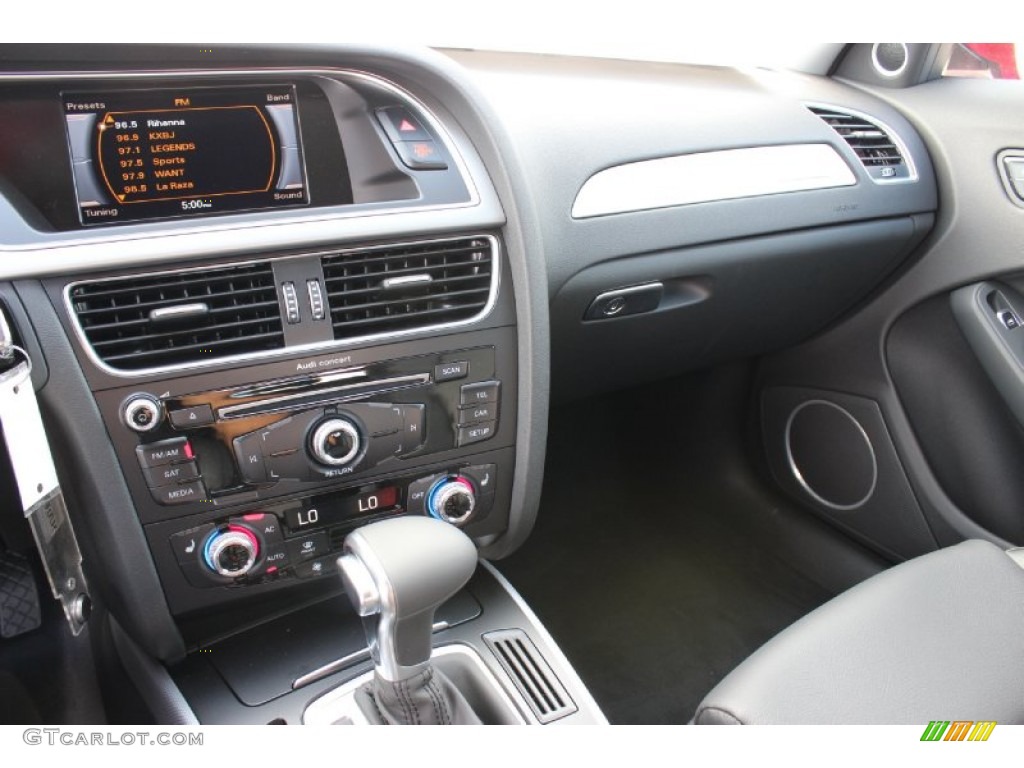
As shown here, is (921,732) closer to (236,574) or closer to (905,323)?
(236,574)

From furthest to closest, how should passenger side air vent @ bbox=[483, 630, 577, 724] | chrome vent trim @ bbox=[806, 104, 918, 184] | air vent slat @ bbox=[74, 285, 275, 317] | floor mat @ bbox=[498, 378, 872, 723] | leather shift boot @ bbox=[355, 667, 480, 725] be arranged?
floor mat @ bbox=[498, 378, 872, 723], chrome vent trim @ bbox=[806, 104, 918, 184], passenger side air vent @ bbox=[483, 630, 577, 724], leather shift boot @ bbox=[355, 667, 480, 725], air vent slat @ bbox=[74, 285, 275, 317]

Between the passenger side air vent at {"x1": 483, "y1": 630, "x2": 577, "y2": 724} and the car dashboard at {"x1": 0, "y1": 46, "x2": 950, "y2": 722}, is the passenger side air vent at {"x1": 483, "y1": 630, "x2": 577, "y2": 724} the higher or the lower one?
the lower one

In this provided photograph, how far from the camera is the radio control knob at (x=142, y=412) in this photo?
0.94 meters

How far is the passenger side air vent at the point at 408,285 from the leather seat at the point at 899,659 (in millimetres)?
556

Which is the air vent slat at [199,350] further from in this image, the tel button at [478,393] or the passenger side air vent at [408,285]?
the tel button at [478,393]

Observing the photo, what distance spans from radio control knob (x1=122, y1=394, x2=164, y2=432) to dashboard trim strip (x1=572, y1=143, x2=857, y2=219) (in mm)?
672

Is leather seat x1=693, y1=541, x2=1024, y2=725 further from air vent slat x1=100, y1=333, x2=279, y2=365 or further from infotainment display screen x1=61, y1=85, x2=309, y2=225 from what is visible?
infotainment display screen x1=61, y1=85, x2=309, y2=225

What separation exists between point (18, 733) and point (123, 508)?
11.2 inches

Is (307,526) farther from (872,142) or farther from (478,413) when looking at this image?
(872,142)

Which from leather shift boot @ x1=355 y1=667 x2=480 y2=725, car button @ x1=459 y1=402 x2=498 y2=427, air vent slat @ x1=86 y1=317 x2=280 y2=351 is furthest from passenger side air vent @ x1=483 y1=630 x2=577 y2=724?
air vent slat @ x1=86 y1=317 x2=280 y2=351

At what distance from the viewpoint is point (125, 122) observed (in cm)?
95

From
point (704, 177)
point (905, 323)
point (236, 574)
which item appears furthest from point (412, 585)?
point (905, 323)

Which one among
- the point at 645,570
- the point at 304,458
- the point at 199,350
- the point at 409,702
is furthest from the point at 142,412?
the point at 645,570

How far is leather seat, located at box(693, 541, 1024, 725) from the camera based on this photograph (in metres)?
0.95
